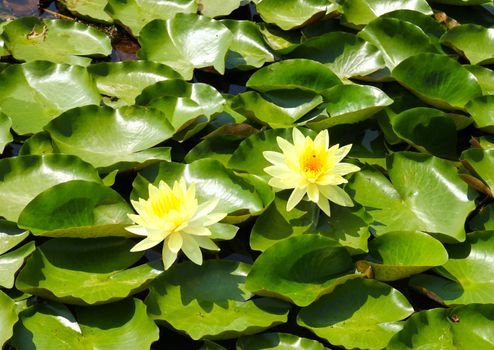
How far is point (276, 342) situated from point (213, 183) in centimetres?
64

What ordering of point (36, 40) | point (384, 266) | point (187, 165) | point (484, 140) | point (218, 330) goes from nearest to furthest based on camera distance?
point (218, 330), point (384, 266), point (187, 165), point (484, 140), point (36, 40)

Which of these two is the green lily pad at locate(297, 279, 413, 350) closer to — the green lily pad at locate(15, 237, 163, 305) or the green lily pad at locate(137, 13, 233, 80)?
the green lily pad at locate(15, 237, 163, 305)

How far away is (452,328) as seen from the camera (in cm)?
195

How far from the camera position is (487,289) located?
210 centimetres

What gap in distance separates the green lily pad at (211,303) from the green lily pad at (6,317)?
39 centimetres

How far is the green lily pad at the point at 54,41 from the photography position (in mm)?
2949

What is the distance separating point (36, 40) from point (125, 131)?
2.95 ft

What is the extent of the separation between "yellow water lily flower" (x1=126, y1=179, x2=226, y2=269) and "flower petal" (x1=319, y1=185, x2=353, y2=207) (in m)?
0.38

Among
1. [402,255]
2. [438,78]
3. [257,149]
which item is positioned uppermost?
[438,78]

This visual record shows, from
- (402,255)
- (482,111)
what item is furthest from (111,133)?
(482,111)

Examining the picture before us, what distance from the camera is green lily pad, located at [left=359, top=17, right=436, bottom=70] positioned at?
301 centimetres

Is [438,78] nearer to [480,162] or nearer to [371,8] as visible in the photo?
[480,162]

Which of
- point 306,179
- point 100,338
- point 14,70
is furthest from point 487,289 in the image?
point 14,70

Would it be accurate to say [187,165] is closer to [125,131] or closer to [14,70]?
[125,131]
